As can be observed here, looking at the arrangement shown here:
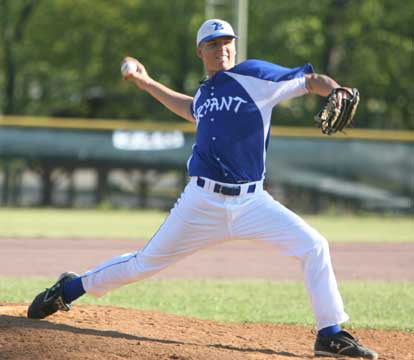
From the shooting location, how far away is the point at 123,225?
16.1m

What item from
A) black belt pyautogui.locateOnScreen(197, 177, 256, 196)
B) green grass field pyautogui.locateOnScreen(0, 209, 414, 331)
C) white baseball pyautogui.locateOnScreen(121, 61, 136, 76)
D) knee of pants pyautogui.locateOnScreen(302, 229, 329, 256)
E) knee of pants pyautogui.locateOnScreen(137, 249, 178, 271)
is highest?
white baseball pyautogui.locateOnScreen(121, 61, 136, 76)

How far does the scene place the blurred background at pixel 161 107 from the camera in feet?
64.4

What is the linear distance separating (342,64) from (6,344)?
77.6ft

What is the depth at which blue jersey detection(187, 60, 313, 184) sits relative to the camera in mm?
5324

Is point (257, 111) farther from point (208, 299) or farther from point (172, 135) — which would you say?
point (172, 135)

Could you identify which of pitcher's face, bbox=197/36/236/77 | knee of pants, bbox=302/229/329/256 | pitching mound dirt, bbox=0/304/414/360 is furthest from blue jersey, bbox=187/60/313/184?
pitching mound dirt, bbox=0/304/414/360

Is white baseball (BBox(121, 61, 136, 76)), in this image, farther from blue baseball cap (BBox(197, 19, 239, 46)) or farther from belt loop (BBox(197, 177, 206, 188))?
belt loop (BBox(197, 177, 206, 188))

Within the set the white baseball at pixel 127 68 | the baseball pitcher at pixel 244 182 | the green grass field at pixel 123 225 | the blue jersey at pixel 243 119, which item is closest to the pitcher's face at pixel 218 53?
the baseball pitcher at pixel 244 182

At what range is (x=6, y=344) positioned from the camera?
5.16 metres

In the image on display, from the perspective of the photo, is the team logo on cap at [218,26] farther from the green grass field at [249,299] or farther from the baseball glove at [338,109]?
the green grass field at [249,299]

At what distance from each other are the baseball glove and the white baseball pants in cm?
55

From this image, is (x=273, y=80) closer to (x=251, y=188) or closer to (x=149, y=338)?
(x=251, y=188)

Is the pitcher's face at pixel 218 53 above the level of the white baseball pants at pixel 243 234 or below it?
above

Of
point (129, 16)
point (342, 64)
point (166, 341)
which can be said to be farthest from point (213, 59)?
point (129, 16)
